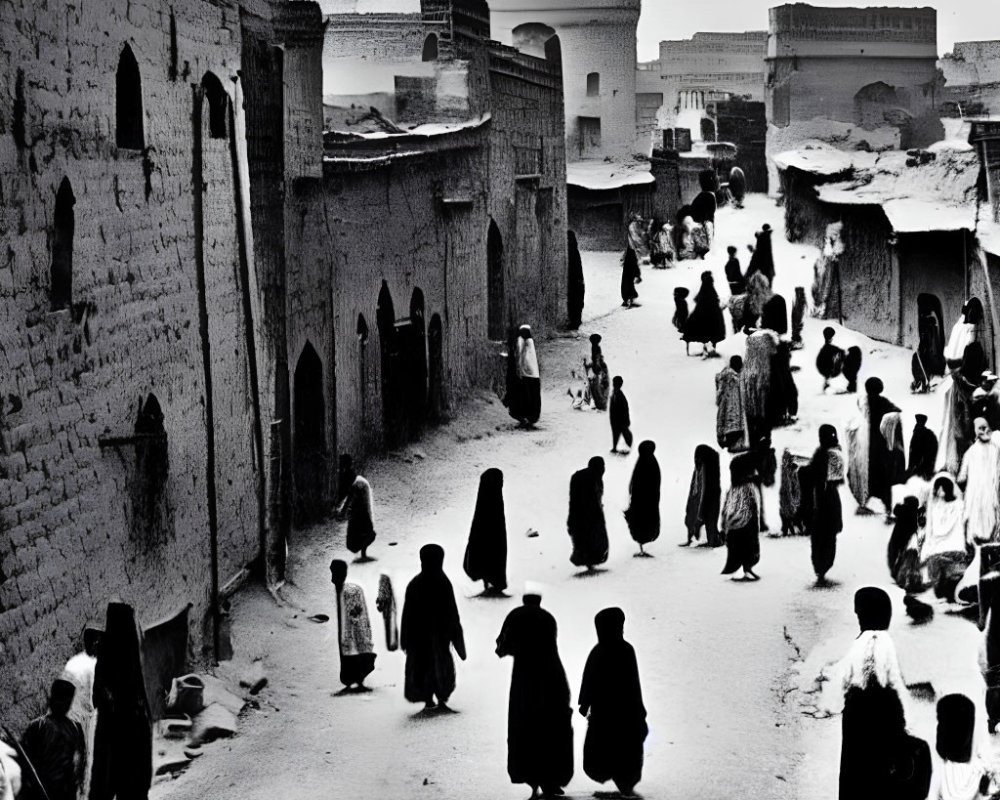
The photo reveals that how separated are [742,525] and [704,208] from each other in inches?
761

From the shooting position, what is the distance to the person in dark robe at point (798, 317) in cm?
2105

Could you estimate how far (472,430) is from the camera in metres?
19.7

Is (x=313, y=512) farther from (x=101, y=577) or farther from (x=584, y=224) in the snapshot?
(x=584, y=224)

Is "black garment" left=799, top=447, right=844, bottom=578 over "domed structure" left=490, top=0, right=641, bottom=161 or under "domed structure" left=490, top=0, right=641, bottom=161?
under

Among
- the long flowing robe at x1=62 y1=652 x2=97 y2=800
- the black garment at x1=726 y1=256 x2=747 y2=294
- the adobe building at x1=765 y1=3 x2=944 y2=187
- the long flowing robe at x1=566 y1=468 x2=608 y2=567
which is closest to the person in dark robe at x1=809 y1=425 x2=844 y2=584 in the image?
the long flowing robe at x1=566 y1=468 x2=608 y2=567

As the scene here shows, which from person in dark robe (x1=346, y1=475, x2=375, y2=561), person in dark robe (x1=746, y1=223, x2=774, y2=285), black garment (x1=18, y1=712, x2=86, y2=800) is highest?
person in dark robe (x1=746, y1=223, x2=774, y2=285)

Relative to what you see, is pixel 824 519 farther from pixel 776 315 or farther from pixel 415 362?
pixel 776 315

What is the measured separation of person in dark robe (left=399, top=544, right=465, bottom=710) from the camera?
10.3 m

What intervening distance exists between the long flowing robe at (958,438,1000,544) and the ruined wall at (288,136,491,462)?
5.96 metres

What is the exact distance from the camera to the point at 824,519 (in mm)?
12852

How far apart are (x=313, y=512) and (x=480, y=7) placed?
34.6ft

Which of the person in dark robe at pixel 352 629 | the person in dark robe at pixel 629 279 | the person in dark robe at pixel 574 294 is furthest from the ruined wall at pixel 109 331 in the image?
the person in dark robe at pixel 629 279

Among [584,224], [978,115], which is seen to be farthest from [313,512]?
[978,115]

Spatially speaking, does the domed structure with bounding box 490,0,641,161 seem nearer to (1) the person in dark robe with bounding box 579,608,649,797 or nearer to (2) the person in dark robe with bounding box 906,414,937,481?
(2) the person in dark robe with bounding box 906,414,937,481
